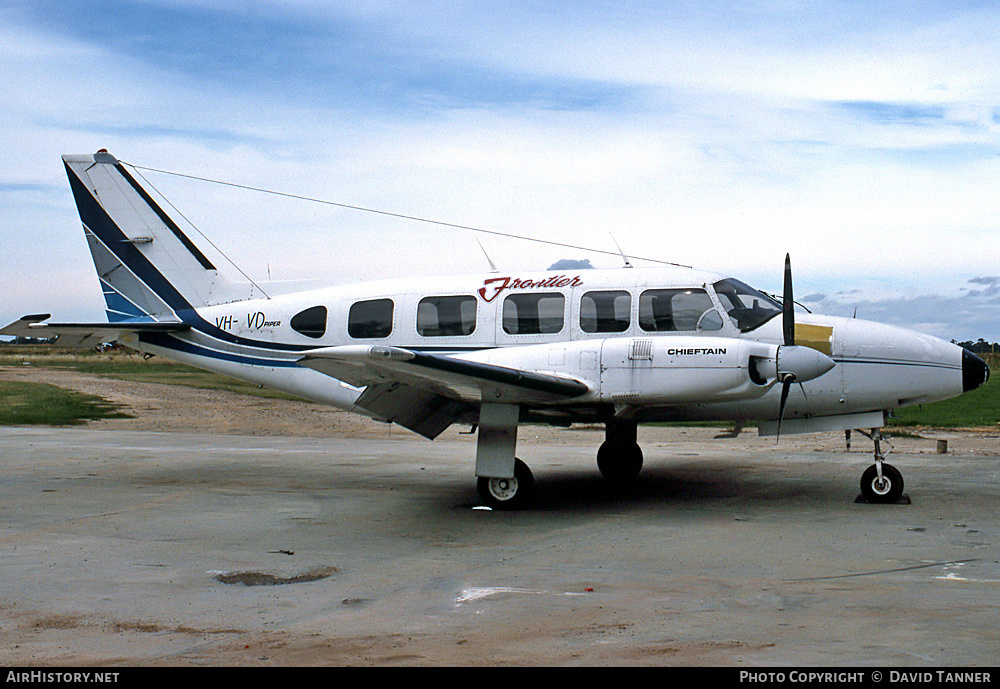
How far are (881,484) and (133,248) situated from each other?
11.9 m

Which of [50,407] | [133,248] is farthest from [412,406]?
[50,407]

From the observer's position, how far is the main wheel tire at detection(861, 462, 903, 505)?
10.3m

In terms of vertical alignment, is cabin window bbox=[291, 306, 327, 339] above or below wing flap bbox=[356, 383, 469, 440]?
above

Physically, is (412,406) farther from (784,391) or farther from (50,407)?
(50,407)

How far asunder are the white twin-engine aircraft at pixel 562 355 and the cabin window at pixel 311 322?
0.02 metres

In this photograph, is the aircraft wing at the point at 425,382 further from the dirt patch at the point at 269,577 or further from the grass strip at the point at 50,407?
the grass strip at the point at 50,407

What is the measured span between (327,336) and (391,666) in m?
8.20

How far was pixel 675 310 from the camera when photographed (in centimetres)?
1086

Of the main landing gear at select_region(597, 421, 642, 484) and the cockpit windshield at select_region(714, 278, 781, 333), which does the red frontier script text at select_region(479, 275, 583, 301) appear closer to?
the cockpit windshield at select_region(714, 278, 781, 333)

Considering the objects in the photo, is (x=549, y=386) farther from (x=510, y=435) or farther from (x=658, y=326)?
(x=658, y=326)

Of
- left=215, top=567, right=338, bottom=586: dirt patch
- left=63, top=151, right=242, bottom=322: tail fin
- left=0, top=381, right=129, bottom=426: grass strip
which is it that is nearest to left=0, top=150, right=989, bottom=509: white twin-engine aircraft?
left=63, top=151, right=242, bottom=322: tail fin

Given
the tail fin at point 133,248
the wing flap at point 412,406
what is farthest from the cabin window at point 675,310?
the tail fin at point 133,248

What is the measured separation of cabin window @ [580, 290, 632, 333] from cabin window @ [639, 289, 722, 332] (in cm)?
20

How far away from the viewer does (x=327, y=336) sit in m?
12.5
